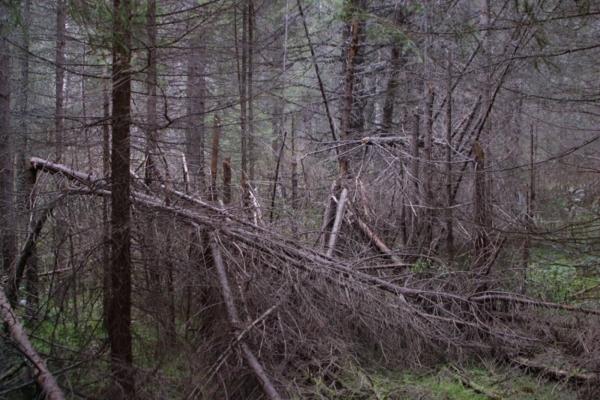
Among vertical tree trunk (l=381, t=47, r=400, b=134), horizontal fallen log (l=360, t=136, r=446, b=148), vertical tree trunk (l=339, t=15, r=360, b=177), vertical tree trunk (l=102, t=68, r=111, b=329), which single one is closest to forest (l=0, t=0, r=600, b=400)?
vertical tree trunk (l=102, t=68, r=111, b=329)

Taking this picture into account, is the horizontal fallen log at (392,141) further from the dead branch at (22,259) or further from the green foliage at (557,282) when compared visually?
the dead branch at (22,259)

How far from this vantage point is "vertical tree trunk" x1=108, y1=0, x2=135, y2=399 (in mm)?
4020

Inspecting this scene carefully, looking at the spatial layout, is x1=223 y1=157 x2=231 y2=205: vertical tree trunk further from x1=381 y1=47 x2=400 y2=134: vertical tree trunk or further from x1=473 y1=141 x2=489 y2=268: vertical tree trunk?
x1=381 y1=47 x2=400 y2=134: vertical tree trunk

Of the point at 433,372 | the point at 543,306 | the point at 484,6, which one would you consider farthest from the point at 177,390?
the point at 484,6

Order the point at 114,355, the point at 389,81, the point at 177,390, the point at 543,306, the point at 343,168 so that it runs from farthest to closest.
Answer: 1. the point at 389,81
2. the point at 343,168
3. the point at 543,306
4. the point at 177,390
5. the point at 114,355

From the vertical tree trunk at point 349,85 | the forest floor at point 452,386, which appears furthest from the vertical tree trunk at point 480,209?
the vertical tree trunk at point 349,85

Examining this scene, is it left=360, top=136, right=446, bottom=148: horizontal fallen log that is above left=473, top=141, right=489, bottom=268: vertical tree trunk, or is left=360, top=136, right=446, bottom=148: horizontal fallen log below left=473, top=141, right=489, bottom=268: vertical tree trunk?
above

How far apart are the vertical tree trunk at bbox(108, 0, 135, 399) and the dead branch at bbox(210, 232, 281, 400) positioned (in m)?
1.00

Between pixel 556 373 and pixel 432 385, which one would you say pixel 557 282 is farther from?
pixel 432 385

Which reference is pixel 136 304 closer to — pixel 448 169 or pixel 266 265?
pixel 266 265

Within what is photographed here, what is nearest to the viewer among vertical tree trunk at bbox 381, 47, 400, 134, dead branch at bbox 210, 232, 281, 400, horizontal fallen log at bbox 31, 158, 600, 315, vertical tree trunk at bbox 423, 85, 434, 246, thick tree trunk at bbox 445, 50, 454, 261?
dead branch at bbox 210, 232, 281, 400

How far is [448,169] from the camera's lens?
820 centimetres

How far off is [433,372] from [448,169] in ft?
12.2

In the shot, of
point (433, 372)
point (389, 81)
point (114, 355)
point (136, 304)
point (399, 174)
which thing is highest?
point (389, 81)
